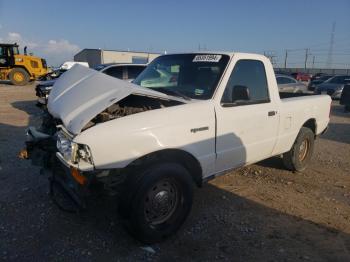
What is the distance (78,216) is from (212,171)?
1710 mm

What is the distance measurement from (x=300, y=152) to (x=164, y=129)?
3.51 m

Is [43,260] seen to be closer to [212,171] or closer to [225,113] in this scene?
[212,171]

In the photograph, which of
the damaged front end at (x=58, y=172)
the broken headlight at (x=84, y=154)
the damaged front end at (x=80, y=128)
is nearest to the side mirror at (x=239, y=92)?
the damaged front end at (x=80, y=128)

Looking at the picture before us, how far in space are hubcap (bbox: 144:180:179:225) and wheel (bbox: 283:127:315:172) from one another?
285 cm

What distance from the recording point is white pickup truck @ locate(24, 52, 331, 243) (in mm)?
3248

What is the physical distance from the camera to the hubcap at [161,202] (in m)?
3.52

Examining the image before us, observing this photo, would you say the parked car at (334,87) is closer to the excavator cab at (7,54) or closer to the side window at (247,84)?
the side window at (247,84)

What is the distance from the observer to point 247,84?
14.9 feet

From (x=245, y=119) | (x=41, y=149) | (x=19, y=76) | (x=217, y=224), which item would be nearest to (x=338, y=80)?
(x=245, y=119)

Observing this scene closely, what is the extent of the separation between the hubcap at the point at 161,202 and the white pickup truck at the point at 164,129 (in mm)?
11

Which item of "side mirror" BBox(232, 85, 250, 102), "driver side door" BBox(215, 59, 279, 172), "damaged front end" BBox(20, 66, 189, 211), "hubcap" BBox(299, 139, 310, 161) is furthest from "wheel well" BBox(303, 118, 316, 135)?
"damaged front end" BBox(20, 66, 189, 211)

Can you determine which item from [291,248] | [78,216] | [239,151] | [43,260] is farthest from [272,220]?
[43,260]

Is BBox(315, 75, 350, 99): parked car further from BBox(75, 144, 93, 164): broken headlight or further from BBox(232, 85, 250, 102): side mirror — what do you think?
BBox(75, 144, 93, 164): broken headlight

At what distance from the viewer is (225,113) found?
159 inches
